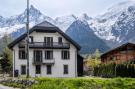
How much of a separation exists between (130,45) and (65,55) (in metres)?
13.8

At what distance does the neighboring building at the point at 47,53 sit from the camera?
261 ft

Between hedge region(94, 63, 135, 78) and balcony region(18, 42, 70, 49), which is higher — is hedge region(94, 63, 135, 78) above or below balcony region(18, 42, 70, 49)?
below

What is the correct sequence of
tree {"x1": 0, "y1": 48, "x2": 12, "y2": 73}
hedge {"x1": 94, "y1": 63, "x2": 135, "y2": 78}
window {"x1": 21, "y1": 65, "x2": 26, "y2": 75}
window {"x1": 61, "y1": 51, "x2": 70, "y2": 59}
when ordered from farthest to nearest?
tree {"x1": 0, "y1": 48, "x2": 12, "y2": 73}
window {"x1": 61, "y1": 51, "x2": 70, "y2": 59}
window {"x1": 21, "y1": 65, "x2": 26, "y2": 75}
hedge {"x1": 94, "y1": 63, "x2": 135, "y2": 78}

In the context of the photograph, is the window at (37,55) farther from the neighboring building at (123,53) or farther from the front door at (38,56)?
the neighboring building at (123,53)

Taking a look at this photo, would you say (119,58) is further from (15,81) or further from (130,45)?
(15,81)

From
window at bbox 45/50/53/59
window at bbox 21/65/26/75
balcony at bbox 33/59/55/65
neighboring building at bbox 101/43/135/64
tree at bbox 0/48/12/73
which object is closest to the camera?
neighboring building at bbox 101/43/135/64

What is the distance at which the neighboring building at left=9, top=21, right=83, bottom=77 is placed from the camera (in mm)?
79625

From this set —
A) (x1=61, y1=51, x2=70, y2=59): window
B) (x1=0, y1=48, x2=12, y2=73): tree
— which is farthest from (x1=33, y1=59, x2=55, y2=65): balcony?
(x1=0, y1=48, x2=12, y2=73): tree

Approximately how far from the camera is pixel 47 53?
81438mm

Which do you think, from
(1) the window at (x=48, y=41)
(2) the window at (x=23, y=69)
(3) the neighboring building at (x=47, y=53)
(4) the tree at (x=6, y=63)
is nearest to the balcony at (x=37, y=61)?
(3) the neighboring building at (x=47, y=53)

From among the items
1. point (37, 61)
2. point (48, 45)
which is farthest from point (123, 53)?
point (37, 61)

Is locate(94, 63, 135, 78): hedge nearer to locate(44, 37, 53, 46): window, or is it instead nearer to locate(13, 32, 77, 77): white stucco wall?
locate(13, 32, 77, 77): white stucco wall

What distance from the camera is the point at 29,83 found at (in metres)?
36.9

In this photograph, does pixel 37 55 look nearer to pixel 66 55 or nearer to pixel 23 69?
pixel 23 69
